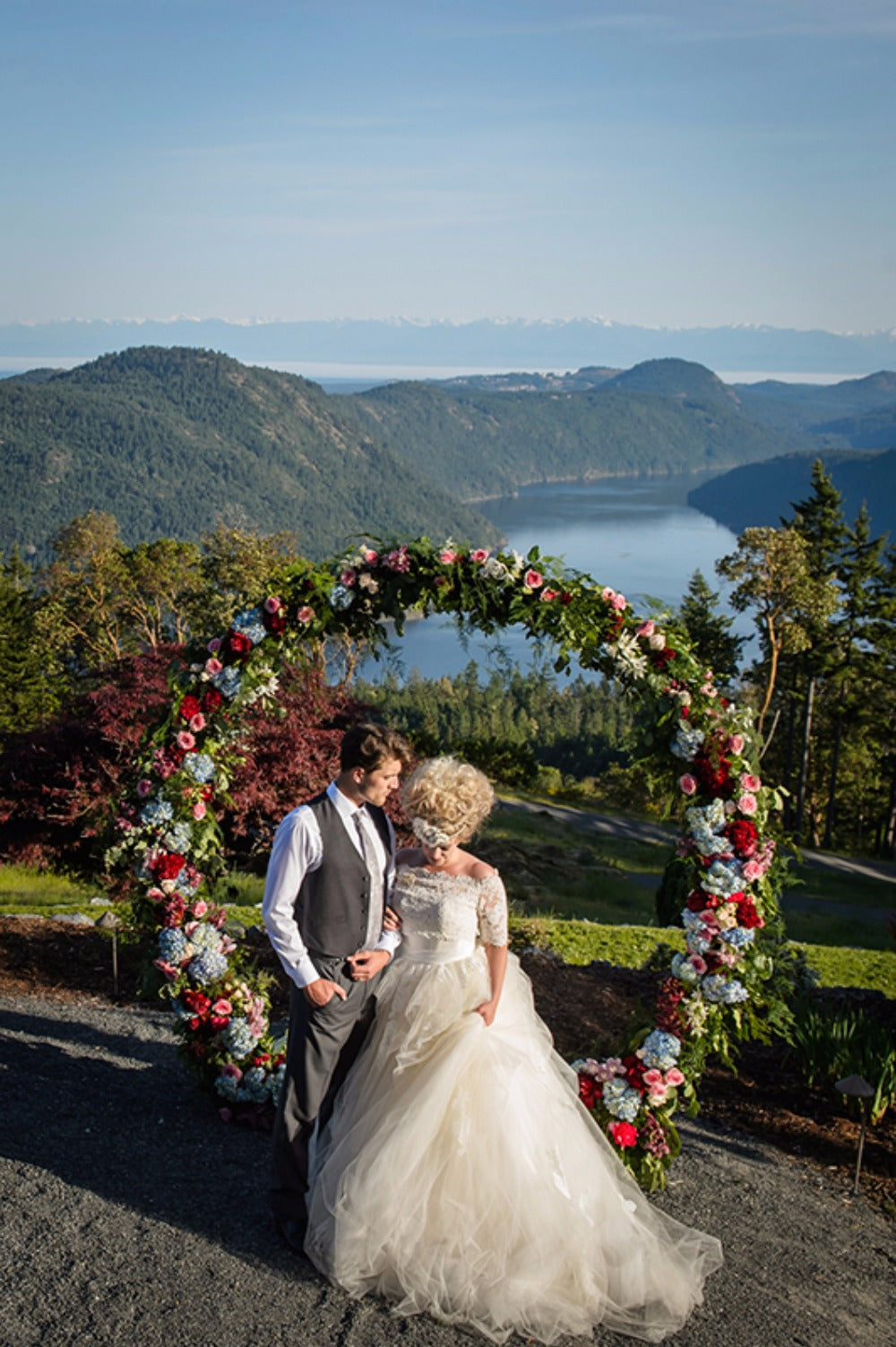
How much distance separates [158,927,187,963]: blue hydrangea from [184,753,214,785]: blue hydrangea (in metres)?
0.92

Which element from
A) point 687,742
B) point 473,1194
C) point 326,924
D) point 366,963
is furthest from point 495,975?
point 687,742

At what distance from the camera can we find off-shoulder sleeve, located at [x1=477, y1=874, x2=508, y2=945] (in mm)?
4703

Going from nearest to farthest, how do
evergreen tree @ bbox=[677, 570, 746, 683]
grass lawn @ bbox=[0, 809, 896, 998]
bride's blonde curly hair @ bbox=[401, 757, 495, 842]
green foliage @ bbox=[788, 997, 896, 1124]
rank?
1. bride's blonde curly hair @ bbox=[401, 757, 495, 842]
2. green foliage @ bbox=[788, 997, 896, 1124]
3. grass lawn @ bbox=[0, 809, 896, 998]
4. evergreen tree @ bbox=[677, 570, 746, 683]

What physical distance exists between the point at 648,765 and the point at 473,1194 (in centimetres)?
279

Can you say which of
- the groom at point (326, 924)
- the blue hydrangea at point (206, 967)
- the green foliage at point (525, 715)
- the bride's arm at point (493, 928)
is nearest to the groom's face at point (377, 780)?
Answer: the groom at point (326, 924)

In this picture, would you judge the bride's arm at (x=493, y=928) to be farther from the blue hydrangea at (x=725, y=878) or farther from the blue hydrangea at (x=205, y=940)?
the blue hydrangea at (x=205, y=940)

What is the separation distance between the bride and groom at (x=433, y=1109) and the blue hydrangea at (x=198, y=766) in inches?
76.7

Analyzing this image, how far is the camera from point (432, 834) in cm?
458

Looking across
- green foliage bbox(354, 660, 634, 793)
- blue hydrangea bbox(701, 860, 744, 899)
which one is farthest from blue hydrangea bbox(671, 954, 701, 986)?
green foliage bbox(354, 660, 634, 793)

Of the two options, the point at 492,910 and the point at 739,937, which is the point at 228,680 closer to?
the point at 492,910

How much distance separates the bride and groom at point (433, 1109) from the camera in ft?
14.4

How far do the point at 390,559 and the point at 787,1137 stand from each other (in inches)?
184

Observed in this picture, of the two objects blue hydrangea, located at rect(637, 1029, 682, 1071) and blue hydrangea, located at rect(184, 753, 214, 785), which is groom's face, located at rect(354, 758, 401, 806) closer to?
blue hydrangea, located at rect(184, 753, 214, 785)

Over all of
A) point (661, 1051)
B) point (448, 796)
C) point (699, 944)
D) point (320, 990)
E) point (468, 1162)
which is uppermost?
point (448, 796)
